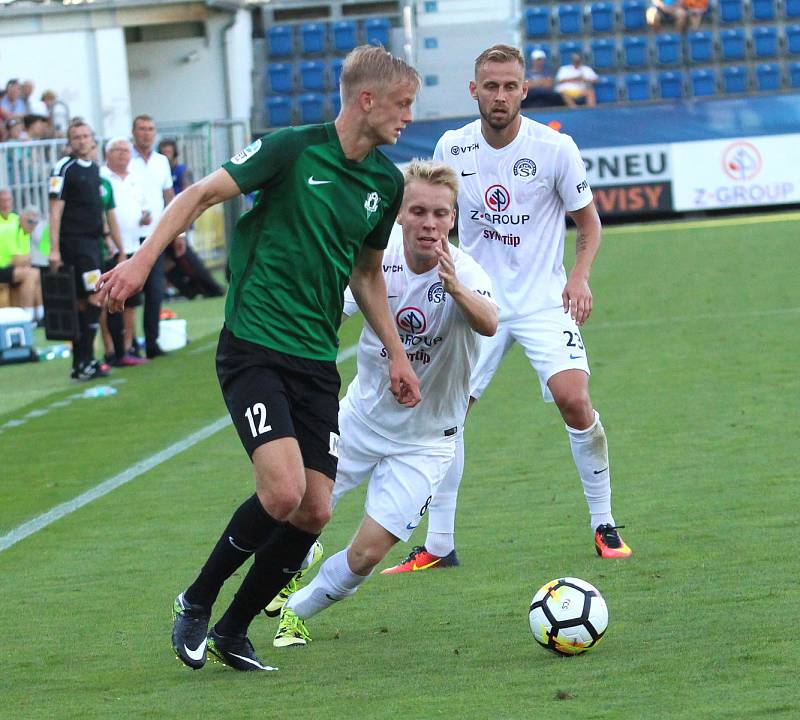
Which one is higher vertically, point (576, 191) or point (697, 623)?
point (576, 191)

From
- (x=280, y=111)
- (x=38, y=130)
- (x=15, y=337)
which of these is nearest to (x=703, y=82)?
(x=280, y=111)

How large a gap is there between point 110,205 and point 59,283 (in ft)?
2.81

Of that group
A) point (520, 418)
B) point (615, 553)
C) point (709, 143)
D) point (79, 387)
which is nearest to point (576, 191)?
point (615, 553)

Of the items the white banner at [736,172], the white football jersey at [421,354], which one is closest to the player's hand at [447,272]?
the white football jersey at [421,354]

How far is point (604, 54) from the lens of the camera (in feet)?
95.8

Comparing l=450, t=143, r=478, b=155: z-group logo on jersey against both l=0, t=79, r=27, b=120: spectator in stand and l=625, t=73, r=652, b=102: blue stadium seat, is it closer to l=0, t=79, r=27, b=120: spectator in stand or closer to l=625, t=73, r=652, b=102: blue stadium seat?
l=0, t=79, r=27, b=120: spectator in stand

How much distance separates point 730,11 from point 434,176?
26.3m

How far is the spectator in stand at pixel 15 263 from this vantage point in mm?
16875

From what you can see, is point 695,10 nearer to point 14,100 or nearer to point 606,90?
point 606,90

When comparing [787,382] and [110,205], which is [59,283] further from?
[787,382]

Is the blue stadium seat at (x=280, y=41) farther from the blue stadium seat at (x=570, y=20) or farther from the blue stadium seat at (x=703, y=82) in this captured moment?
the blue stadium seat at (x=703, y=82)

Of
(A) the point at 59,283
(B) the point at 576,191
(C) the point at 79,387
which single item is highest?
(B) the point at 576,191

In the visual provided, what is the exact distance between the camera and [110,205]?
12984mm

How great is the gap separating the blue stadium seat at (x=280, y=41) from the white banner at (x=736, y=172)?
9.18 metres
